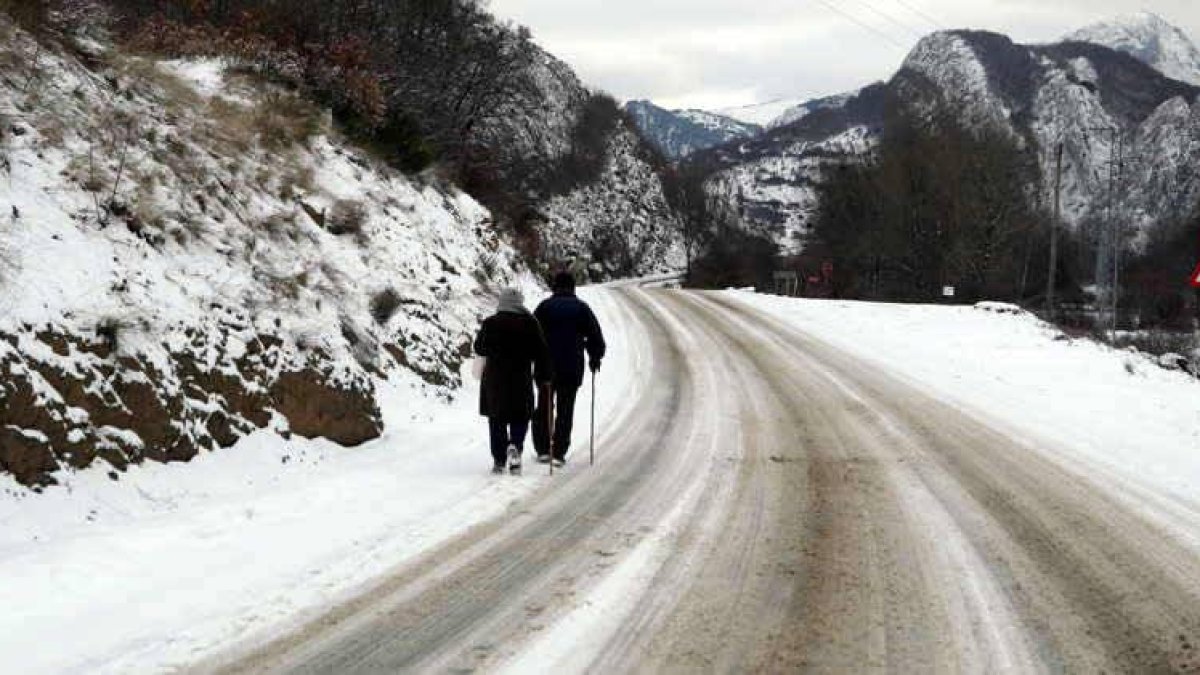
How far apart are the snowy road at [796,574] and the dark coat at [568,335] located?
865 millimetres

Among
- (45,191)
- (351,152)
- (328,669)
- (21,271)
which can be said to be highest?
(351,152)

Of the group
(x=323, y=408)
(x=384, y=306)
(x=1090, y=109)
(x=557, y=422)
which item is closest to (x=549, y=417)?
(x=557, y=422)

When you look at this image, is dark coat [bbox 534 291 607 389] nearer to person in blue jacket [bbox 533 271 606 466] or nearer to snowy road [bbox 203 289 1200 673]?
person in blue jacket [bbox 533 271 606 466]

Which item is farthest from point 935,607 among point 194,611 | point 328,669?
point 194,611

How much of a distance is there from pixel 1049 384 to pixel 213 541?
44.4ft

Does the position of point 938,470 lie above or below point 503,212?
below

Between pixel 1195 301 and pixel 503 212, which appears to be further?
pixel 1195 301

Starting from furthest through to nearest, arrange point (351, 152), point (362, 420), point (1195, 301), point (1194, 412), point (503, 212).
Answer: point (1195, 301), point (503, 212), point (351, 152), point (1194, 412), point (362, 420)

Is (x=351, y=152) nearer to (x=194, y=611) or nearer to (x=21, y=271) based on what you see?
(x=21, y=271)

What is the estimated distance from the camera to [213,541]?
5.81 m

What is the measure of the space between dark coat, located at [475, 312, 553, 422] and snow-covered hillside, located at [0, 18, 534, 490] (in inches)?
64.0

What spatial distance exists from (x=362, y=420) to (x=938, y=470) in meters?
5.48

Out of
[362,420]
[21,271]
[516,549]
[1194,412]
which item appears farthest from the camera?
[1194,412]

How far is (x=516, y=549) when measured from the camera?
5.91 m
